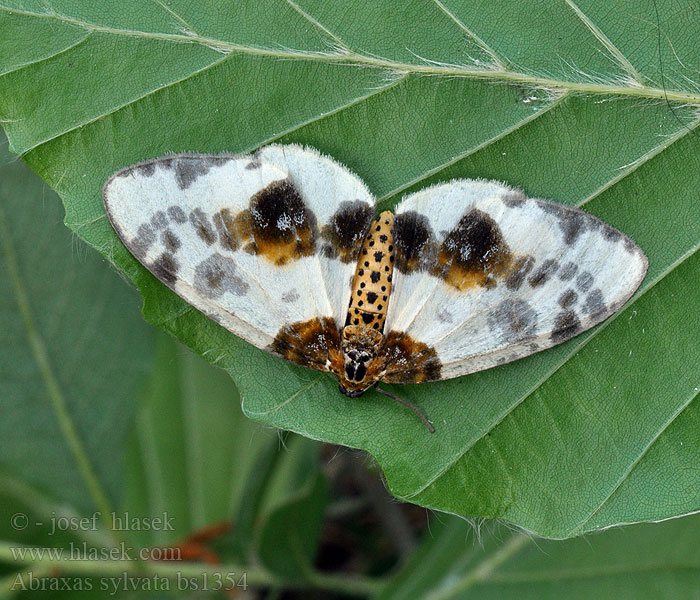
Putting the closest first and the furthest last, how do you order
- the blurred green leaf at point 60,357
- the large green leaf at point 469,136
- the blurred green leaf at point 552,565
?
the large green leaf at point 469,136, the blurred green leaf at point 552,565, the blurred green leaf at point 60,357

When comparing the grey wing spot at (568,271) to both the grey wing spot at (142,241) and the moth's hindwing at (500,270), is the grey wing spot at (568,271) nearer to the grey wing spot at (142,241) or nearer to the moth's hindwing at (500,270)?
the moth's hindwing at (500,270)

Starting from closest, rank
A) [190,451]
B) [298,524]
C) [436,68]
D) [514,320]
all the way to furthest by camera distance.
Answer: [436,68] < [514,320] < [298,524] < [190,451]

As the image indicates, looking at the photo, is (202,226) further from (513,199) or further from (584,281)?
(584,281)

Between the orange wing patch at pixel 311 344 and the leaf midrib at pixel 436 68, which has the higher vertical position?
the leaf midrib at pixel 436 68

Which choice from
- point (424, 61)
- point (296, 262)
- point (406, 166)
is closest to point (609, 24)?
point (424, 61)

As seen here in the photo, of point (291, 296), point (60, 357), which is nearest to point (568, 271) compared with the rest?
point (291, 296)

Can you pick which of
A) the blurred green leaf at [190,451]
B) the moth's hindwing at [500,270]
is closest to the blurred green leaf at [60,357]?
the blurred green leaf at [190,451]

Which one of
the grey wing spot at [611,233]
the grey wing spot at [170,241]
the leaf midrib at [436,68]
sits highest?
the leaf midrib at [436,68]

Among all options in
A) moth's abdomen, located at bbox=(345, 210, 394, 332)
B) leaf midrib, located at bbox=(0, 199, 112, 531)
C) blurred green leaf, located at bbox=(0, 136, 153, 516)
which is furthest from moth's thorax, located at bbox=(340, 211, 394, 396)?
leaf midrib, located at bbox=(0, 199, 112, 531)
